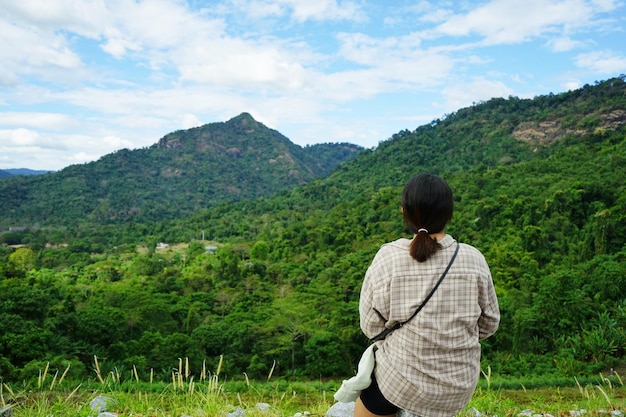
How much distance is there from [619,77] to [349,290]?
113 feet

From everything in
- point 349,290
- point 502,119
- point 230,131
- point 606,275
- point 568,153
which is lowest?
point 349,290

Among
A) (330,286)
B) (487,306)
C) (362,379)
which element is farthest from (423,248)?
(330,286)

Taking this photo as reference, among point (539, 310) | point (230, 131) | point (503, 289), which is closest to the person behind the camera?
point (539, 310)

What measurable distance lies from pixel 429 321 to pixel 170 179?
228 ft

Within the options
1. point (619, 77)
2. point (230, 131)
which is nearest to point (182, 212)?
point (230, 131)

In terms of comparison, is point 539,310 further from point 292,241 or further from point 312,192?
point 312,192

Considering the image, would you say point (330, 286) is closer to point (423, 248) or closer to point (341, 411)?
point (341, 411)

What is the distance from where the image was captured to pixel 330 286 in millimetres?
16266

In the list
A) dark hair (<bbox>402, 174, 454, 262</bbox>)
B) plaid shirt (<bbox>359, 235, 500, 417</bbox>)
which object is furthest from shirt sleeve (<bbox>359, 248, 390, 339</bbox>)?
dark hair (<bbox>402, 174, 454, 262</bbox>)

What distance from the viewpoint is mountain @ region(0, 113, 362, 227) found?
1969 inches

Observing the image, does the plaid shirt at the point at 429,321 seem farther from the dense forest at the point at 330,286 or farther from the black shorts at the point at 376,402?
the dense forest at the point at 330,286

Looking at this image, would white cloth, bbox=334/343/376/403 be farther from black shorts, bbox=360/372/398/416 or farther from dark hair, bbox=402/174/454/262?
dark hair, bbox=402/174/454/262

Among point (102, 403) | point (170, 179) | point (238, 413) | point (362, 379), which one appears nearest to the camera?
point (362, 379)

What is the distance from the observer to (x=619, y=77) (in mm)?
37469
